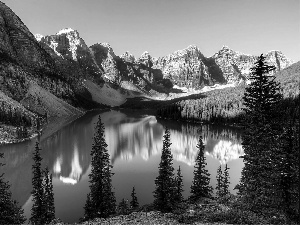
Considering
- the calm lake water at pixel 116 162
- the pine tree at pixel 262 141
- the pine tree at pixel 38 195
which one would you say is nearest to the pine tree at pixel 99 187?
the pine tree at pixel 38 195

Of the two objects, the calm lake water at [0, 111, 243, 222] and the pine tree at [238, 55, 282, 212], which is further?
the calm lake water at [0, 111, 243, 222]

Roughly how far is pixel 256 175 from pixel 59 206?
4388cm

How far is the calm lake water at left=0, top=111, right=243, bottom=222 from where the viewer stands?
57.7 meters

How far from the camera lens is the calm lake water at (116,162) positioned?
57.7 meters

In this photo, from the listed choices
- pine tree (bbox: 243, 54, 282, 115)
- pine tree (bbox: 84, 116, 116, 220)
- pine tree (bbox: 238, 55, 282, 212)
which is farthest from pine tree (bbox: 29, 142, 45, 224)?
pine tree (bbox: 243, 54, 282, 115)

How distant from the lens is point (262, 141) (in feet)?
66.1

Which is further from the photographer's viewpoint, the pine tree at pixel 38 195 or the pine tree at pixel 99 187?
the pine tree at pixel 99 187

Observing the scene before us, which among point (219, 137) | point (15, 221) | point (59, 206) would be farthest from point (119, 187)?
point (219, 137)

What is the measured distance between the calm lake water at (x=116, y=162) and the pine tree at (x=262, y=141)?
36.0 meters

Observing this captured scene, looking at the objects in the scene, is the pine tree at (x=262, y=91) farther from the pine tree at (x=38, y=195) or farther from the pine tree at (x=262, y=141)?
the pine tree at (x=38, y=195)

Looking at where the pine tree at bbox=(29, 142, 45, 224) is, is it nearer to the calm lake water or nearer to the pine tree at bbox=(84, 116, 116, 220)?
the calm lake water

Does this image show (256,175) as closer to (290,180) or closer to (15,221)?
(290,180)

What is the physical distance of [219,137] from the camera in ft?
435

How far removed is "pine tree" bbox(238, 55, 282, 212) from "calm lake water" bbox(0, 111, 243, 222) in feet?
118
